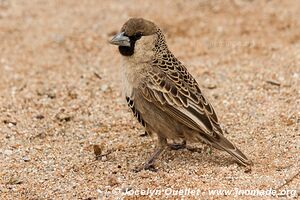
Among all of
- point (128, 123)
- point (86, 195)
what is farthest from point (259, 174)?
point (128, 123)

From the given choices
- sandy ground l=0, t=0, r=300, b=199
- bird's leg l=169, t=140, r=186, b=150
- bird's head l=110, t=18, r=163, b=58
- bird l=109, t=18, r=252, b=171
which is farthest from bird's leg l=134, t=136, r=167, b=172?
bird's head l=110, t=18, r=163, b=58

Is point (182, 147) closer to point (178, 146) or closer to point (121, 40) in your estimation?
point (178, 146)

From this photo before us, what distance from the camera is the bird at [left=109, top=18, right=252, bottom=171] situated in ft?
23.0

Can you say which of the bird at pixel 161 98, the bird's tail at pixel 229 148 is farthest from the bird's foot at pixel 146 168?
the bird's tail at pixel 229 148

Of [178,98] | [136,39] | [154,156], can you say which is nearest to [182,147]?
[154,156]

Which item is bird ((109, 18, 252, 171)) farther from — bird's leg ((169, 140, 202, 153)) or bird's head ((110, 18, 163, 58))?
bird's leg ((169, 140, 202, 153))

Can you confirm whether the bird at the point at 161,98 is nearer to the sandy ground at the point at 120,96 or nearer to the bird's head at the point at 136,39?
the bird's head at the point at 136,39

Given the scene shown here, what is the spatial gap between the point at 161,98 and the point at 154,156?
26.4 inches

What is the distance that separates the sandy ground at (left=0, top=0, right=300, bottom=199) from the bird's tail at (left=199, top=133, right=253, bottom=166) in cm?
11

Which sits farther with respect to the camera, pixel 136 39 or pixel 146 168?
pixel 136 39

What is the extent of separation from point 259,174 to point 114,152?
1.77m

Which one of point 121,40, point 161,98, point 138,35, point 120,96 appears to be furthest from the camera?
point 120,96

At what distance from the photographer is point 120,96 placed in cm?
927

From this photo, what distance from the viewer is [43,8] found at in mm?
12734
